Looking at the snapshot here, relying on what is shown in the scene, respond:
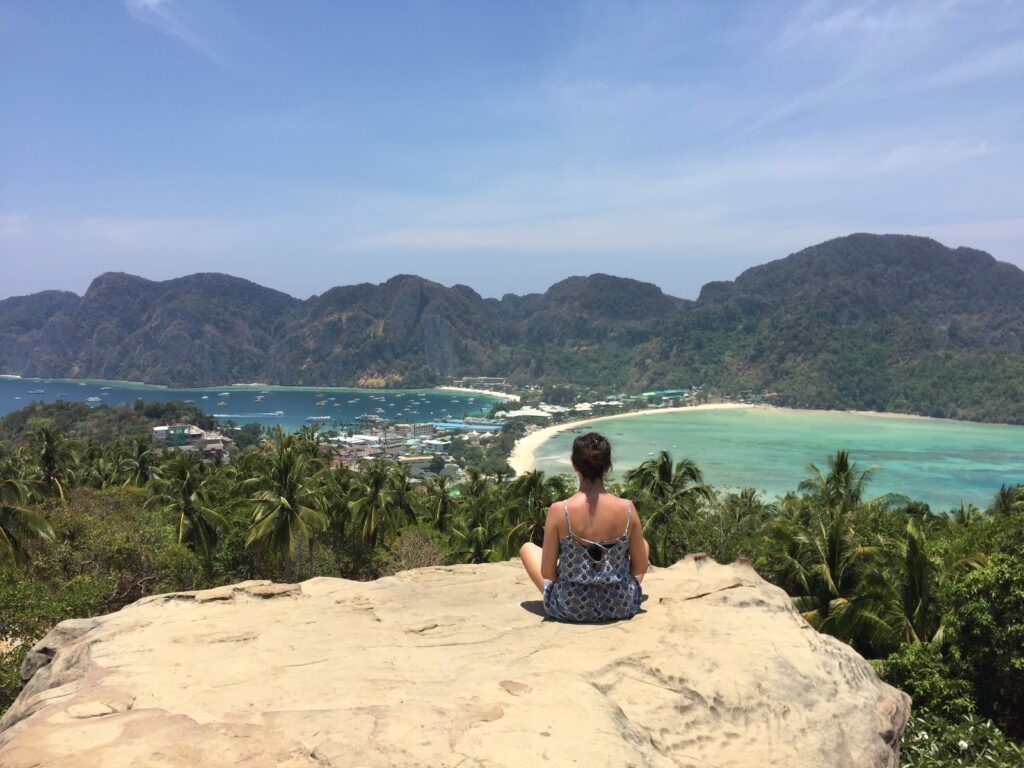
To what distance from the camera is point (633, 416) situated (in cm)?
12394

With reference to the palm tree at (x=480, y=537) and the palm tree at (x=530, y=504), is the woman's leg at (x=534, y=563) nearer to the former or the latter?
the palm tree at (x=530, y=504)

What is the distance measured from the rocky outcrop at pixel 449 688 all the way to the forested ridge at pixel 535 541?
13.2 ft

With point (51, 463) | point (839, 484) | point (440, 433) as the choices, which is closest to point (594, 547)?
point (839, 484)

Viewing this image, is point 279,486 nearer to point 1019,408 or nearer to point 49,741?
point 49,741

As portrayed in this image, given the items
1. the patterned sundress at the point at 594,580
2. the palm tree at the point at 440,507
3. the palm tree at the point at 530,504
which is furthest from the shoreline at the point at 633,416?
the patterned sundress at the point at 594,580

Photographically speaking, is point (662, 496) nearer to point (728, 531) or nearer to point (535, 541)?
point (728, 531)

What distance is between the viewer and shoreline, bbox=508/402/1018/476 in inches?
3248

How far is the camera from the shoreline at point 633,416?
271 ft

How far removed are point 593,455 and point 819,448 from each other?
91922mm

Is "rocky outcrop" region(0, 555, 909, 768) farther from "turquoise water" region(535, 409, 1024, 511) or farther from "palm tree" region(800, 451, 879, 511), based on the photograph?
"turquoise water" region(535, 409, 1024, 511)

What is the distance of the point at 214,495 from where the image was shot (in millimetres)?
22266

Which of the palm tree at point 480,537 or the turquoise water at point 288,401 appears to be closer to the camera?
the palm tree at point 480,537

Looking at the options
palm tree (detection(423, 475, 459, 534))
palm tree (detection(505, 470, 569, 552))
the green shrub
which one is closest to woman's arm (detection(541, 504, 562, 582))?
the green shrub

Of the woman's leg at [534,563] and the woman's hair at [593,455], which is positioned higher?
the woman's hair at [593,455]
